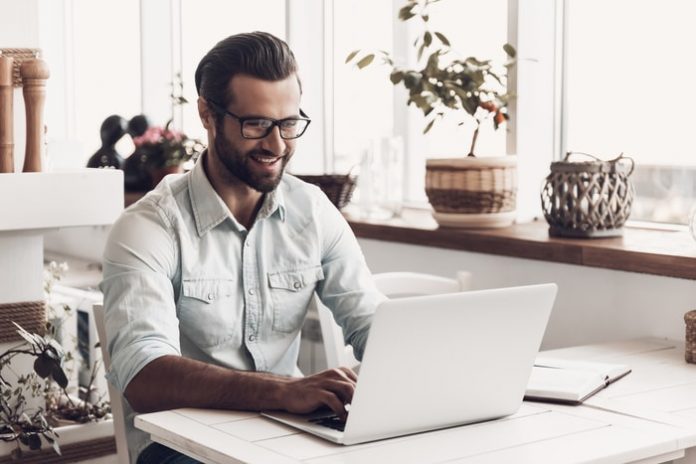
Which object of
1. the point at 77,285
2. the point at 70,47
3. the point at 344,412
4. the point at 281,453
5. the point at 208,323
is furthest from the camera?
the point at 70,47

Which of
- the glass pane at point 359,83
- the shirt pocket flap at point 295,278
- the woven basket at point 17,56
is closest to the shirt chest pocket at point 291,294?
the shirt pocket flap at point 295,278

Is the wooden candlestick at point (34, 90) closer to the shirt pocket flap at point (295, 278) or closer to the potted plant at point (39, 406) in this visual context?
the potted plant at point (39, 406)

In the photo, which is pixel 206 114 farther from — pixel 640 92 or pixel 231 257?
pixel 640 92

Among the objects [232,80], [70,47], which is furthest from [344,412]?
[70,47]

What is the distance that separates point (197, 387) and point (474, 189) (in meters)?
1.22

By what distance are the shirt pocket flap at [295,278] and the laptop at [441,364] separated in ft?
1.47

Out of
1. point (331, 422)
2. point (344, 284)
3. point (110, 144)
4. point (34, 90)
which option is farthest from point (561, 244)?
point (110, 144)

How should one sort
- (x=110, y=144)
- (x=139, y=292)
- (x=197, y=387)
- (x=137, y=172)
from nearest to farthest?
(x=197, y=387) < (x=139, y=292) < (x=137, y=172) < (x=110, y=144)

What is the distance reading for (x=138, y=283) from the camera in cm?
196

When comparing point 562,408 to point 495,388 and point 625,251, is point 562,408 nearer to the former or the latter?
point 495,388

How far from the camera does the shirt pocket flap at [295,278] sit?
2166mm

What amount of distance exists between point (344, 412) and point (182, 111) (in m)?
3.16

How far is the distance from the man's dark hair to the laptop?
2.24 ft

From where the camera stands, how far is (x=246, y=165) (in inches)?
83.3
